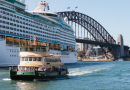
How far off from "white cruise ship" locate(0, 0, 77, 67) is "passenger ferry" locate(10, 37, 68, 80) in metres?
6.25

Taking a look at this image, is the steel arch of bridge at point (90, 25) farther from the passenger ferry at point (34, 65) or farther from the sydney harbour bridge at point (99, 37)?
the passenger ferry at point (34, 65)

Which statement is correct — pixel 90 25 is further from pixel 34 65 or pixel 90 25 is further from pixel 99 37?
pixel 34 65

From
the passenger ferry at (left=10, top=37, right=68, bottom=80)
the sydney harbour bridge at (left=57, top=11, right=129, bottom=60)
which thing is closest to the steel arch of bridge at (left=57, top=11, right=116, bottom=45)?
the sydney harbour bridge at (left=57, top=11, right=129, bottom=60)

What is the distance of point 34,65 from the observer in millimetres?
32594

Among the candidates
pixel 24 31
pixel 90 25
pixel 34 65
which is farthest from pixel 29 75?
pixel 90 25

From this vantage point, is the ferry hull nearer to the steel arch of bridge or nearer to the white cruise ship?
the white cruise ship

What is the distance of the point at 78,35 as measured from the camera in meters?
144

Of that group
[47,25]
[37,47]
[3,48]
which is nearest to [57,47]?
[47,25]

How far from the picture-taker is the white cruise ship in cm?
5792

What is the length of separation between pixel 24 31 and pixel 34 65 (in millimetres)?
37521

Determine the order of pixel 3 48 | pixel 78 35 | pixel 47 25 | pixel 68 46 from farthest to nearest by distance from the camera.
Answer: pixel 78 35, pixel 68 46, pixel 47 25, pixel 3 48

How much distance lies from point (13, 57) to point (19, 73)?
2704 cm

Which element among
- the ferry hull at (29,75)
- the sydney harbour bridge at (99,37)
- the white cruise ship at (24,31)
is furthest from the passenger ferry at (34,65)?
the sydney harbour bridge at (99,37)

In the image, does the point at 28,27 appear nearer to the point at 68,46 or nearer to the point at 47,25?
the point at 47,25
